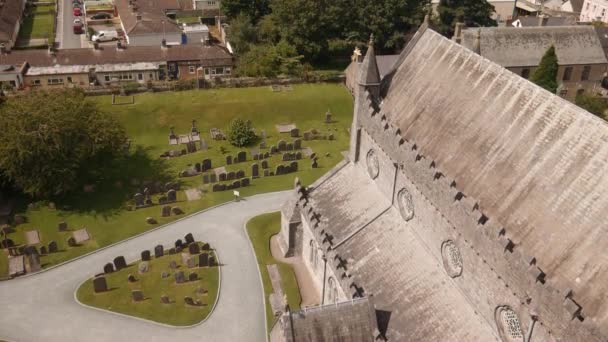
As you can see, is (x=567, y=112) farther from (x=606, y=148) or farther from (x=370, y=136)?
(x=370, y=136)

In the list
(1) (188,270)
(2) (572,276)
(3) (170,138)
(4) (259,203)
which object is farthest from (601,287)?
(3) (170,138)

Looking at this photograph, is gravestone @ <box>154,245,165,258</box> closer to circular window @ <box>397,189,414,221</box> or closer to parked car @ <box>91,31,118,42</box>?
circular window @ <box>397,189,414,221</box>

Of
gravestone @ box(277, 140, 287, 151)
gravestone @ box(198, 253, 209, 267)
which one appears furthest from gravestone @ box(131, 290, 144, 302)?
gravestone @ box(277, 140, 287, 151)

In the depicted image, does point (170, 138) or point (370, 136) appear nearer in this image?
point (370, 136)

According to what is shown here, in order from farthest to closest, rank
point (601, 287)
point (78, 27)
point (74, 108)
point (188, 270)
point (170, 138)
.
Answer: point (78, 27), point (170, 138), point (74, 108), point (188, 270), point (601, 287)

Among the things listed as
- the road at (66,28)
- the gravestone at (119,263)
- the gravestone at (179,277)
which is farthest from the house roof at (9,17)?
the gravestone at (179,277)

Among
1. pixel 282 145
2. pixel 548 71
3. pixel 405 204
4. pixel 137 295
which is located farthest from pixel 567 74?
pixel 137 295

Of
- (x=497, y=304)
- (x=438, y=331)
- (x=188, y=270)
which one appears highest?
(x=497, y=304)
